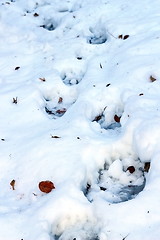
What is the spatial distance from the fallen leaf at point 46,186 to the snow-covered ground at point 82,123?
35 millimetres

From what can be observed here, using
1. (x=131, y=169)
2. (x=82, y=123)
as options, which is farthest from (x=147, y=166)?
(x=82, y=123)

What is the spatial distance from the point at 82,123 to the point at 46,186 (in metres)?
0.71

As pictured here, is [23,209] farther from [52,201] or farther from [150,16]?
[150,16]

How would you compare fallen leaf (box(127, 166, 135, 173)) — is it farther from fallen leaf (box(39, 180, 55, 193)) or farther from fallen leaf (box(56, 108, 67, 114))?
fallen leaf (box(56, 108, 67, 114))

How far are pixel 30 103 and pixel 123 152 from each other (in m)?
1.11

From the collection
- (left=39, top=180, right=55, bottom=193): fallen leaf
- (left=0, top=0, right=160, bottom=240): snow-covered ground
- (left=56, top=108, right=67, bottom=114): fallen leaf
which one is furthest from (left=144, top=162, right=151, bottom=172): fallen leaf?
(left=56, top=108, right=67, bottom=114): fallen leaf

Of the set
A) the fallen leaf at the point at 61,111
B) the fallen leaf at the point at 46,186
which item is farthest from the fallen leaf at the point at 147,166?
the fallen leaf at the point at 61,111

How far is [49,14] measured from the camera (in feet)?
16.4

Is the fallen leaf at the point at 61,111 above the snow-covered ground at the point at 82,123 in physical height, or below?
below

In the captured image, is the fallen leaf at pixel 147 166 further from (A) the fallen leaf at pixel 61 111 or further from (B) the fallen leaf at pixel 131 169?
(A) the fallen leaf at pixel 61 111

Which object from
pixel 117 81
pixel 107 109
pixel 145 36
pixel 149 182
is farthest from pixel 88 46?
pixel 149 182

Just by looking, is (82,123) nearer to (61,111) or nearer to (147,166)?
(61,111)

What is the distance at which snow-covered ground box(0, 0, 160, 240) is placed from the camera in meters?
2.29

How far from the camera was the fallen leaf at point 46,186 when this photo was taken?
2514 mm
